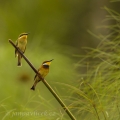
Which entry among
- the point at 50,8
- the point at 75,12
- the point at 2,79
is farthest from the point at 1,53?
the point at 75,12

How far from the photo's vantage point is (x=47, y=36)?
2.91 meters

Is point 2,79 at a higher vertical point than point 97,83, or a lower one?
lower

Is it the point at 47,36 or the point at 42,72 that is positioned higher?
the point at 42,72

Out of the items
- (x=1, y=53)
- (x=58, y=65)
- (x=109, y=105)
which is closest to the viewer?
(x=109, y=105)

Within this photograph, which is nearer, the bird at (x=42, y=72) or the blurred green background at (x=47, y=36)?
the bird at (x=42, y=72)

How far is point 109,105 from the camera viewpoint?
108cm

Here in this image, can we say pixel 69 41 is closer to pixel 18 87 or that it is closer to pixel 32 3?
pixel 32 3

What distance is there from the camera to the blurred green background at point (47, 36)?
6.63 feet

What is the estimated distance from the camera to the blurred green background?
202 cm

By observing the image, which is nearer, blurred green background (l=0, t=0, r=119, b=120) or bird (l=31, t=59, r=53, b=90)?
bird (l=31, t=59, r=53, b=90)

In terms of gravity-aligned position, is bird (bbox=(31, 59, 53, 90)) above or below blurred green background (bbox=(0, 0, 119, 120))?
above

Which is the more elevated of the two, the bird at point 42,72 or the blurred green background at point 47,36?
the bird at point 42,72

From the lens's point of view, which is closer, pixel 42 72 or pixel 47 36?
pixel 42 72

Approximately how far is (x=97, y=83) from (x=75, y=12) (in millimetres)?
2886
